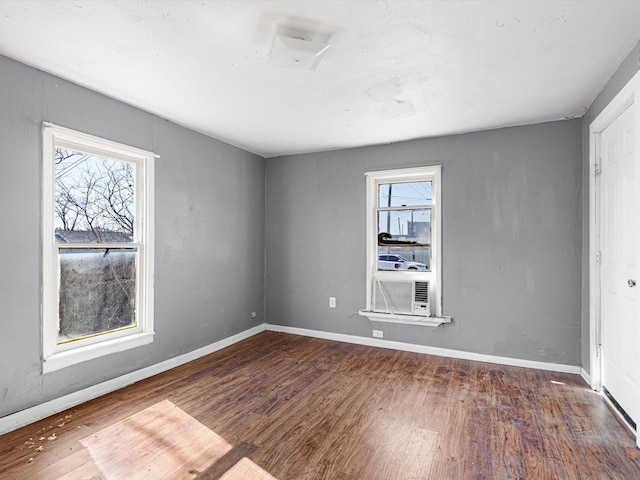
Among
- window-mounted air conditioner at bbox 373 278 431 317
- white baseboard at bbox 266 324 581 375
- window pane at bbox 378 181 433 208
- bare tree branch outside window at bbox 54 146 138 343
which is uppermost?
window pane at bbox 378 181 433 208

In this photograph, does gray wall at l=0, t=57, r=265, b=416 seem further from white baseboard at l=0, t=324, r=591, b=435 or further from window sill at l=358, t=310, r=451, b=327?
window sill at l=358, t=310, r=451, b=327

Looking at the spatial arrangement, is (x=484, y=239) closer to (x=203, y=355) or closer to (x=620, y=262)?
(x=620, y=262)

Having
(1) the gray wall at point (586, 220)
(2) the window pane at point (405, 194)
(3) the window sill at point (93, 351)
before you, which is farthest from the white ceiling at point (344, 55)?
(3) the window sill at point (93, 351)

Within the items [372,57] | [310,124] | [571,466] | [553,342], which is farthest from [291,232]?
[571,466]

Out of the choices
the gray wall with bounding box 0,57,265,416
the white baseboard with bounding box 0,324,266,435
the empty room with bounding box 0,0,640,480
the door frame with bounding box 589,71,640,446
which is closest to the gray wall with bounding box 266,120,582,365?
the empty room with bounding box 0,0,640,480

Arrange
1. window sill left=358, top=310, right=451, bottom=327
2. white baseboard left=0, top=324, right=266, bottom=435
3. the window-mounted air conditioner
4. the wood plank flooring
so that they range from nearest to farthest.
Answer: the wood plank flooring, white baseboard left=0, top=324, right=266, bottom=435, window sill left=358, top=310, right=451, bottom=327, the window-mounted air conditioner

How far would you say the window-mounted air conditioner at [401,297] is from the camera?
3869 millimetres

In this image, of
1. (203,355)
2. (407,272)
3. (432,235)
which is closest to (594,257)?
(432,235)

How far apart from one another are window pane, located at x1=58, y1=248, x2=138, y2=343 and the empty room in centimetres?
2

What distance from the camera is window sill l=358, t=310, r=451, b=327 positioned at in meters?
3.77

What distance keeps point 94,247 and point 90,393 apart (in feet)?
3.75

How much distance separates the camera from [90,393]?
2691 millimetres

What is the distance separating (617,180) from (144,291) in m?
3.96

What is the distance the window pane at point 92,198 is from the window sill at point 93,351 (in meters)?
0.84
